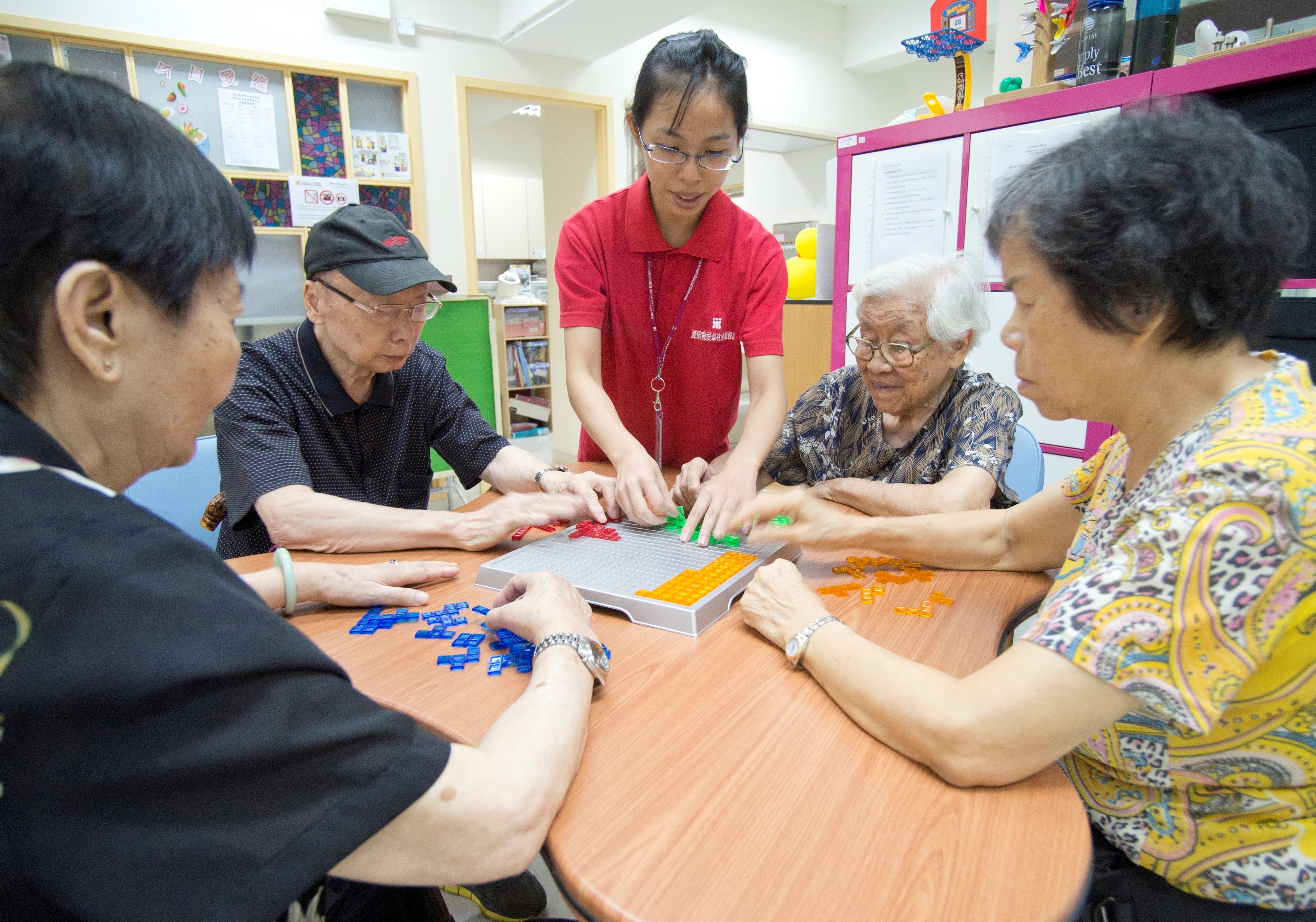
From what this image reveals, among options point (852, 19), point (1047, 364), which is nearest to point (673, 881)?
point (1047, 364)

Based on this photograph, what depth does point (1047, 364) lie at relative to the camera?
0.99 metres

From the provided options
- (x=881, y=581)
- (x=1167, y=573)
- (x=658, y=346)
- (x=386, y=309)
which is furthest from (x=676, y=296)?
(x=1167, y=573)

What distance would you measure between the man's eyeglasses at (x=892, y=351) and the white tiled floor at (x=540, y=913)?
1.44m

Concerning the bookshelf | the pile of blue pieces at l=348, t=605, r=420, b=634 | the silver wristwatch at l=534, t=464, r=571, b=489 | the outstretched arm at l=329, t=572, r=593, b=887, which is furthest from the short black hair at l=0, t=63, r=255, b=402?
the bookshelf

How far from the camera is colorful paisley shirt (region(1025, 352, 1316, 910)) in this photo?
0.71 m

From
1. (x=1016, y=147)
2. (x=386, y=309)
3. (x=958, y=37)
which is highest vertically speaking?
(x=958, y=37)

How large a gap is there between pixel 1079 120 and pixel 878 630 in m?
2.44

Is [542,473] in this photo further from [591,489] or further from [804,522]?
[804,522]

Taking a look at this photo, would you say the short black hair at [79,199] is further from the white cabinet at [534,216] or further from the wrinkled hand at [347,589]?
the white cabinet at [534,216]

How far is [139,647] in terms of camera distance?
0.52 metres

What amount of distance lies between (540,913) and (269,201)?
165 inches

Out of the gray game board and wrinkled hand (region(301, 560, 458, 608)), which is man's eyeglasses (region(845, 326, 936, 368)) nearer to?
the gray game board

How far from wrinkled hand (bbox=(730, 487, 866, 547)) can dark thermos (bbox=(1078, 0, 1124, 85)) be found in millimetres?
2218

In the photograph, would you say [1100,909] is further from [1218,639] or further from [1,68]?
[1,68]
